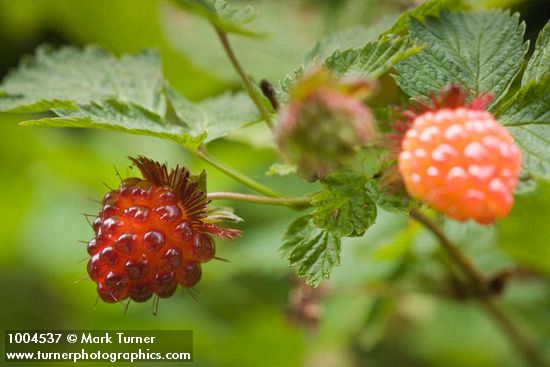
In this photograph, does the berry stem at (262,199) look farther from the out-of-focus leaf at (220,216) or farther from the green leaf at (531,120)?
the green leaf at (531,120)

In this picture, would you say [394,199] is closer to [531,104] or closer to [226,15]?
[531,104]

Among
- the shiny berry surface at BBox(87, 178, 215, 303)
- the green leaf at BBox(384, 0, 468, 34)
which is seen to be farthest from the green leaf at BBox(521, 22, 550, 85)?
the shiny berry surface at BBox(87, 178, 215, 303)

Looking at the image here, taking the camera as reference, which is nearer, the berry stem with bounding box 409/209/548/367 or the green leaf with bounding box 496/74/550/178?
the green leaf with bounding box 496/74/550/178

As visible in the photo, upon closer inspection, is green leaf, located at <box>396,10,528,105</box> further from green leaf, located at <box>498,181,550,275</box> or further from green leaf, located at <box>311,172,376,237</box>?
green leaf, located at <box>498,181,550,275</box>

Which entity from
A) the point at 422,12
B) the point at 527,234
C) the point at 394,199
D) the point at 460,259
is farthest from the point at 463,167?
the point at 527,234

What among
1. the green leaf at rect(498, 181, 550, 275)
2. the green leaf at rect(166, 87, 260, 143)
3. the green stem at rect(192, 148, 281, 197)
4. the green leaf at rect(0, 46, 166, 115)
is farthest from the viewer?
the green leaf at rect(498, 181, 550, 275)

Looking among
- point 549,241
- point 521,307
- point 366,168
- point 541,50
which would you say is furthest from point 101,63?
point 521,307
